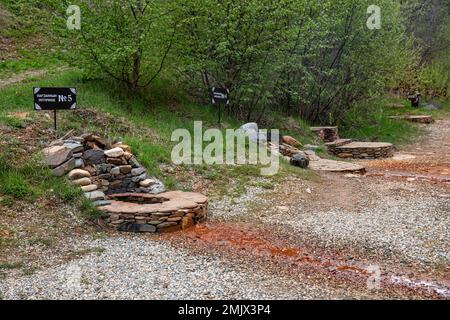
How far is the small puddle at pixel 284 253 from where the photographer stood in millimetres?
4742

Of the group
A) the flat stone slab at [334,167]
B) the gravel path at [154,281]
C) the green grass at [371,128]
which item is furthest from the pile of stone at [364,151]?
the gravel path at [154,281]

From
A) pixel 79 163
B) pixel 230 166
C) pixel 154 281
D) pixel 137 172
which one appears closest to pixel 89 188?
pixel 79 163

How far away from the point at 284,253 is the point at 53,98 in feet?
14.7

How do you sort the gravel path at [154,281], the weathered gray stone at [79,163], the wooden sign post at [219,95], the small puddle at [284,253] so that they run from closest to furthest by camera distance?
the gravel path at [154,281] → the small puddle at [284,253] → the weathered gray stone at [79,163] → the wooden sign post at [219,95]

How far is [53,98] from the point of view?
24.6ft

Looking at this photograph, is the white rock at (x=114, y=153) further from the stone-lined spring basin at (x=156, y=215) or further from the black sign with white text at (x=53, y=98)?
the black sign with white text at (x=53, y=98)

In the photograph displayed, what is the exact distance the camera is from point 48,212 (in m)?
6.24

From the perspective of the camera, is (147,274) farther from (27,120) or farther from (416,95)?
(416,95)

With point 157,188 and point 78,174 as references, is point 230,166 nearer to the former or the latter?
point 157,188

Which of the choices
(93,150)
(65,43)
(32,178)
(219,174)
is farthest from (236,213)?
(65,43)

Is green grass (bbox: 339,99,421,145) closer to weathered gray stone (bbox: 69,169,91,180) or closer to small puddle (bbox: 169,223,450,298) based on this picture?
small puddle (bbox: 169,223,450,298)

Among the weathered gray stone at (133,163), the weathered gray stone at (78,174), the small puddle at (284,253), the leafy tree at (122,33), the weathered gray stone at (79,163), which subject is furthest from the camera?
the leafy tree at (122,33)

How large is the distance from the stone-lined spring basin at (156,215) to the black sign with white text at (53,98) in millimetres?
1961

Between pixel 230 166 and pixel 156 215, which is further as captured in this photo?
pixel 230 166
